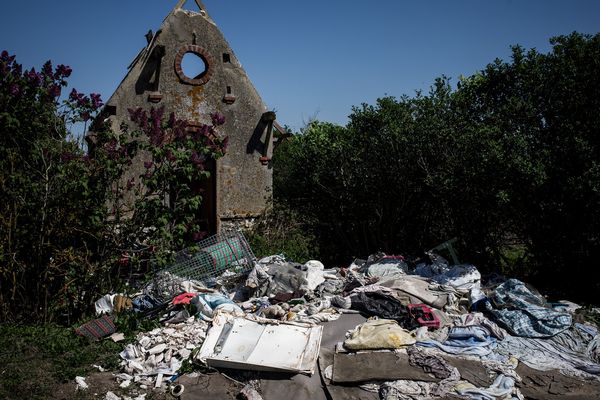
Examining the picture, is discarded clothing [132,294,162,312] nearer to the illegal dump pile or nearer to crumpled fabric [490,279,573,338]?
the illegal dump pile

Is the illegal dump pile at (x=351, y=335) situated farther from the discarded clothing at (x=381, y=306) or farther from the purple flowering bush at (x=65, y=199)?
the purple flowering bush at (x=65, y=199)

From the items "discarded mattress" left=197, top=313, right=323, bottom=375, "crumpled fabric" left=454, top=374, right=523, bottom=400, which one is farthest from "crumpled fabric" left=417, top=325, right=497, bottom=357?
"discarded mattress" left=197, top=313, right=323, bottom=375

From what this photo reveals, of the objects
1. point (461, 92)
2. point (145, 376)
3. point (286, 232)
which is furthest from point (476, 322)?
point (286, 232)

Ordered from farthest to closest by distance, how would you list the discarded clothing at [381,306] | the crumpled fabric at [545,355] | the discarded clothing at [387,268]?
the discarded clothing at [387,268] < the discarded clothing at [381,306] < the crumpled fabric at [545,355]

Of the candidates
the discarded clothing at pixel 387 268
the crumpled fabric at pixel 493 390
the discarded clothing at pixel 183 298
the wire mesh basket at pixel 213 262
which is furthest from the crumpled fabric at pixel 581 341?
the discarded clothing at pixel 183 298

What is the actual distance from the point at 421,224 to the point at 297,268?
3221mm

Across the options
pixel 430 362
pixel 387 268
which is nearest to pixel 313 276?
pixel 387 268

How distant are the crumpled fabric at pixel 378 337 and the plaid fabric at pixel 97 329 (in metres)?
3.25

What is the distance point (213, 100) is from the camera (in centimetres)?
1132

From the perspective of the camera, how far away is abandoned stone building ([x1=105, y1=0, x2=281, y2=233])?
1052 cm

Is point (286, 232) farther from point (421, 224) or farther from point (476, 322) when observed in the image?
point (476, 322)

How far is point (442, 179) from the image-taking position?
8578 millimetres

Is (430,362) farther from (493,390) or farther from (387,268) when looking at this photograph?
(387,268)

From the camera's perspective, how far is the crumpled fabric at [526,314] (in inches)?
244
